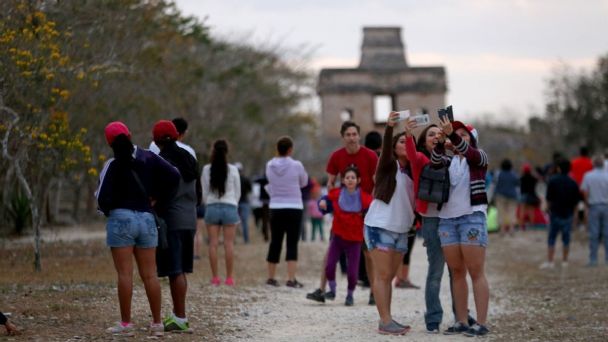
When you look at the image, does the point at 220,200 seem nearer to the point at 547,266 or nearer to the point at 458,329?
the point at 458,329

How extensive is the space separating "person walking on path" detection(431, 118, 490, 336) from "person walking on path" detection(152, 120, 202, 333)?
2309mm

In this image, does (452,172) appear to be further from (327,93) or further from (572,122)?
(327,93)

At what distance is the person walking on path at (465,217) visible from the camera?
998cm

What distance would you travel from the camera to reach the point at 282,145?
1476 cm

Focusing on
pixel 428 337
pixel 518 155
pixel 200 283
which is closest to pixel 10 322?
pixel 428 337

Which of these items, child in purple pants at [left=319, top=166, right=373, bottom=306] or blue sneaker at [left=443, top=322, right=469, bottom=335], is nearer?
blue sneaker at [left=443, top=322, right=469, bottom=335]

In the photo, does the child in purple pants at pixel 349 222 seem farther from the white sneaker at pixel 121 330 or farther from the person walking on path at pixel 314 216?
the person walking on path at pixel 314 216

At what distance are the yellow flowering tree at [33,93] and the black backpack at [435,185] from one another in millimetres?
6684

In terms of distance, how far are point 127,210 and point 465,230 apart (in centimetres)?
292

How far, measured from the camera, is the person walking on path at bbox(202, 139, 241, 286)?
571 inches

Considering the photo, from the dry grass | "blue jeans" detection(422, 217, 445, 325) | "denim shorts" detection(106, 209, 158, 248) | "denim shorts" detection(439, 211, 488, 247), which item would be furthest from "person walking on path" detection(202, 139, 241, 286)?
"denim shorts" detection(439, 211, 488, 247)

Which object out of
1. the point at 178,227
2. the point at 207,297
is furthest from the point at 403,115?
the point at 207,297

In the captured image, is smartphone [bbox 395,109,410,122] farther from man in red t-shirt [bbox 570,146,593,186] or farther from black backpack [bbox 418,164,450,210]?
man in red t-shirt [bbox 570,146,593,186]

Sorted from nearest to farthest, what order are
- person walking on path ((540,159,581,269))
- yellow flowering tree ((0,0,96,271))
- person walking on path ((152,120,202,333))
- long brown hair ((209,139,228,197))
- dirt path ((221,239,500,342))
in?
1. person walking on path ((152,120,202,333))
2. dirt path ((221,239,500,342))
3. long brown hair ((209,139,228,197))
4. yellow flowering tree ((0,0,96,271))
5. person walking on path ((540,159,581,269))
